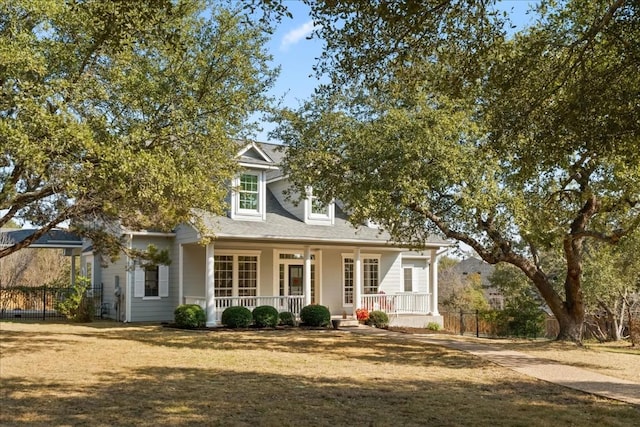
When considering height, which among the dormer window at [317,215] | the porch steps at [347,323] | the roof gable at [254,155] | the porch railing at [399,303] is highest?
the roof gable at [254,155]

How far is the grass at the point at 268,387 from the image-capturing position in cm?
839

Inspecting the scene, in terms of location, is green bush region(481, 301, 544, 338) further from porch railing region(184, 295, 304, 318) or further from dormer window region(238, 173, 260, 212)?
dormer window region(238, 173, 260, 212)

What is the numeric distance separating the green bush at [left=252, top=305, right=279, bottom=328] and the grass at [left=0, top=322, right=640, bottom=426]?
15.6 feet

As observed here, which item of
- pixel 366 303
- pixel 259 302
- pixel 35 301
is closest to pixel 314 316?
pixel 259 302

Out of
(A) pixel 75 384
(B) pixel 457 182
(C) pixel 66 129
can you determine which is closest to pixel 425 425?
(A) pixel 75 384

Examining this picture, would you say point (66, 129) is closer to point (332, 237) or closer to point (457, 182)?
point (457, 182)

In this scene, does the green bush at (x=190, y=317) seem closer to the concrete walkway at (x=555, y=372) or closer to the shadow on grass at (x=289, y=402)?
the concrete walkway at (x=555, y=372)

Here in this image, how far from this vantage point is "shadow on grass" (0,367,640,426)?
323 inches

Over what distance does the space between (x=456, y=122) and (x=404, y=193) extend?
2263 millimetres

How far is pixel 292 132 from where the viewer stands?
1995 centimetres

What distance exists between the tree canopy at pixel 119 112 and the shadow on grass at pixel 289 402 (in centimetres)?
380

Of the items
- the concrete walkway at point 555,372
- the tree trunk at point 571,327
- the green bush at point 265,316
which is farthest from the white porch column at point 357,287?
the tree trunk at point 571,327

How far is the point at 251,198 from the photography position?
961 inches

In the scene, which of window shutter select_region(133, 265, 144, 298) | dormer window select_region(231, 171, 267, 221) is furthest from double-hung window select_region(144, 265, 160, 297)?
dormer window select_region(231, 171, 267, 221)
